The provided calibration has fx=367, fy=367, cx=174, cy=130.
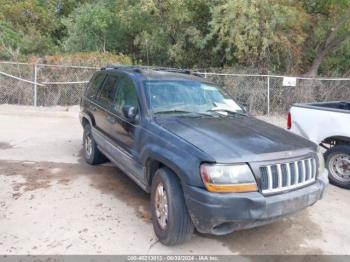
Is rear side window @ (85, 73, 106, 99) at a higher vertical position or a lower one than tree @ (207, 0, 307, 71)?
lower

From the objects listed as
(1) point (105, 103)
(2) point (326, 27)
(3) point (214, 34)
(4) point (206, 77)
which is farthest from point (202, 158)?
(2) point (326, 27)

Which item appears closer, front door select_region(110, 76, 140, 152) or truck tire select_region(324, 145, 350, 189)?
front door select_region(110, 76, 140, 152)

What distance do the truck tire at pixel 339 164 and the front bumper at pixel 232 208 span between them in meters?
2.80

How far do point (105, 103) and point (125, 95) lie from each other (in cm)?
70

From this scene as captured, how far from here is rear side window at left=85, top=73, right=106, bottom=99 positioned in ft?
20.5

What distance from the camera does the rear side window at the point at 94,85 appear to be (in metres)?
6.25

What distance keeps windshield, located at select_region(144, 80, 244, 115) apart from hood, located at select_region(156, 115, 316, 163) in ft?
0.86

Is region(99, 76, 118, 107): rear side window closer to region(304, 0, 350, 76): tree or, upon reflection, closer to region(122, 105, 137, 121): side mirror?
region(122, 105, 137, 121): side mirror

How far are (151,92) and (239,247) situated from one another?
213 cm

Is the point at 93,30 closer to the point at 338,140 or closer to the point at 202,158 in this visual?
the point at 338,140

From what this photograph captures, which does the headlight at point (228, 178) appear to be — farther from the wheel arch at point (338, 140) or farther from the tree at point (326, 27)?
the tree at point (326, 27)

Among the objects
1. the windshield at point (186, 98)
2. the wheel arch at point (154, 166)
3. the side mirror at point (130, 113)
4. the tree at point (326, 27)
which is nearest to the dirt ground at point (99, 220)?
the wheel arch at point (154, 166)

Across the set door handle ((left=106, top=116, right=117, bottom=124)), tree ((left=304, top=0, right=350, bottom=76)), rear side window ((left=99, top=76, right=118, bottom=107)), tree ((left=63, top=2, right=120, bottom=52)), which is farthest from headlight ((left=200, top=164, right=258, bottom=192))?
tree ((left=63, top=2, right=120, bottom=52))

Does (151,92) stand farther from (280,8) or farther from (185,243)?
(280,8)
